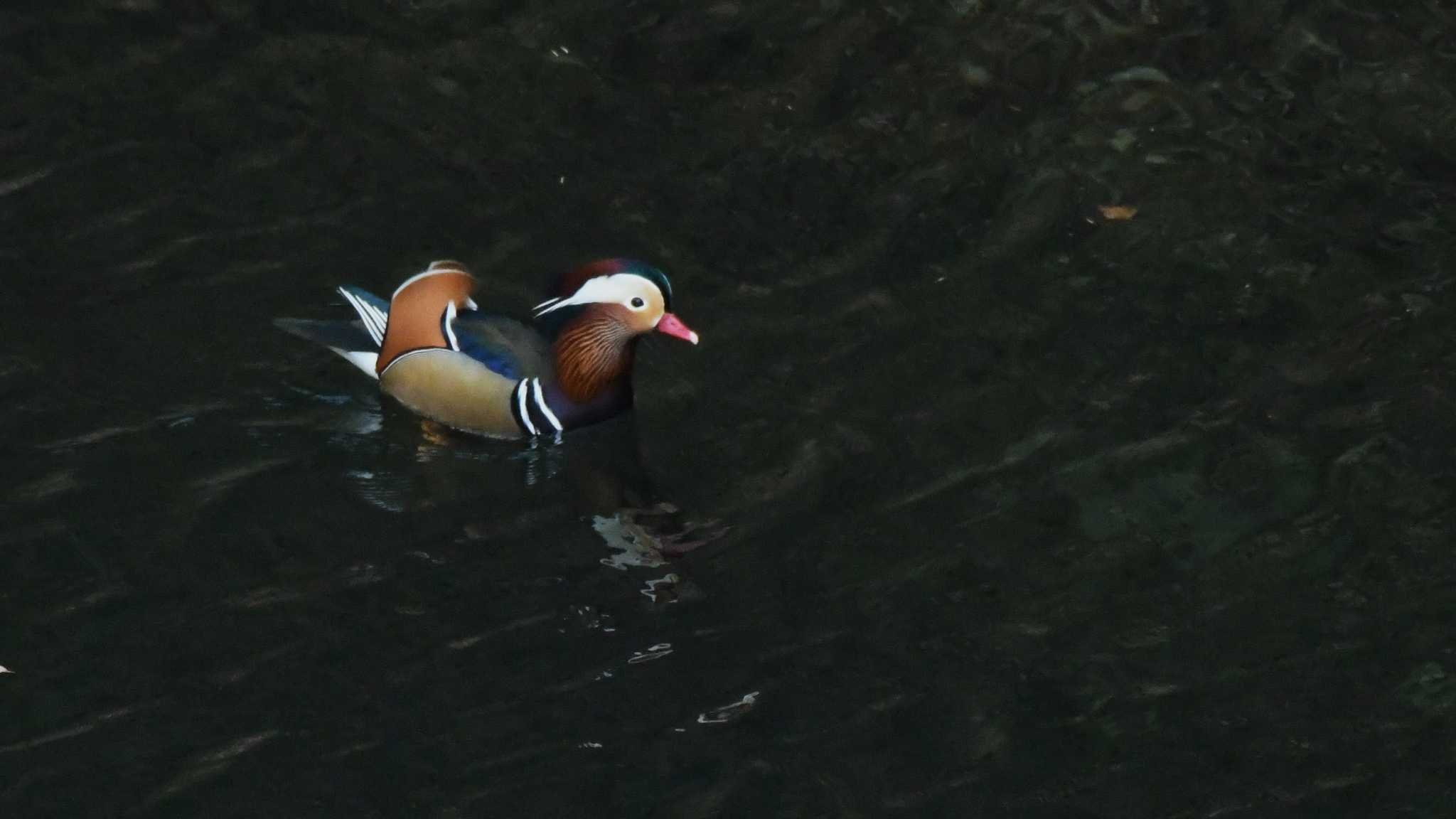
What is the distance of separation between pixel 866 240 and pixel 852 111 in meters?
1.18

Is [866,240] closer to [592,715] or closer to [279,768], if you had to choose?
[592,715]

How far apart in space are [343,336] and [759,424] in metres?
1.91

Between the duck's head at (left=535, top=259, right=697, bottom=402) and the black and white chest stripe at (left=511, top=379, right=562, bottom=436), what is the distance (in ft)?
0.39

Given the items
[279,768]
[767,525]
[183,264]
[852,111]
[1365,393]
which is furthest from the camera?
[852,111]

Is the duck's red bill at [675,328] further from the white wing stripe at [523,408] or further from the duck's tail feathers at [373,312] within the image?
the duck's tail feathers at [373,312]

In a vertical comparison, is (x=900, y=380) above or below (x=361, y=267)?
below

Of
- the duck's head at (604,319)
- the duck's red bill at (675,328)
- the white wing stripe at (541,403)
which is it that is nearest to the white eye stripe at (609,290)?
the duck's head at (604,319)

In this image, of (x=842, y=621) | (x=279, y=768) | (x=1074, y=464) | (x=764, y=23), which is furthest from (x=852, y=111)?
(x=279, y=768)

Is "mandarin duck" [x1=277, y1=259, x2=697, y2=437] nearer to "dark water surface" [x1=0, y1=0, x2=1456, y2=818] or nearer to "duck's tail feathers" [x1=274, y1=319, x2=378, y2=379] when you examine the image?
"duck's tail feathers" [x1=274, y1=319, x2=378, y2=379]

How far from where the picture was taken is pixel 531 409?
937 cm

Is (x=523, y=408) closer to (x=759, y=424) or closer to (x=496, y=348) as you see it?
(x=496, y=348)

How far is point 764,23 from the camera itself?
1164cm

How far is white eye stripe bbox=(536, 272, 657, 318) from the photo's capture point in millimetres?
9281

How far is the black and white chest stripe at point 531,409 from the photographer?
30.6 feet
